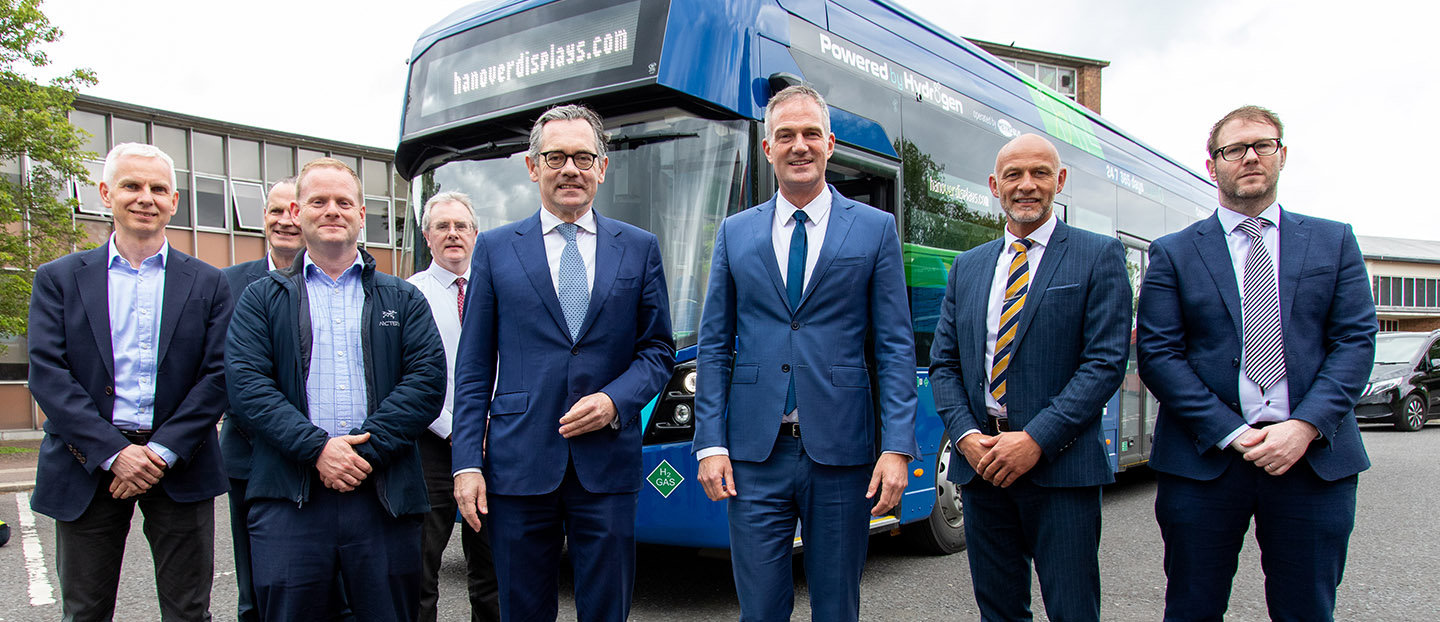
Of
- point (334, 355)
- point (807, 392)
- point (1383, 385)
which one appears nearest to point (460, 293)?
point (334, 355)

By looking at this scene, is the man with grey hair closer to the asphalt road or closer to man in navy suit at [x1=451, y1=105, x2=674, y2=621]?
the asphalt road

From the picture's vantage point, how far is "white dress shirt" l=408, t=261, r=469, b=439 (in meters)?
3.79

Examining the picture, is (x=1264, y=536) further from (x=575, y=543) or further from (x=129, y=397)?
(x=129, y=397)

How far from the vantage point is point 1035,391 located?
114 inches

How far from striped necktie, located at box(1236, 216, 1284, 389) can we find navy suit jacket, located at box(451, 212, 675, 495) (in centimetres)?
193

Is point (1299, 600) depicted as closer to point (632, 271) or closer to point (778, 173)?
point (778, 173)

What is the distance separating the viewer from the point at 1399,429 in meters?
16.8

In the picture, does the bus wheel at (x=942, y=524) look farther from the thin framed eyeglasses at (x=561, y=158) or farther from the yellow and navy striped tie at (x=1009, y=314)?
the thin framed eyeglasses at (x=561, y=158)

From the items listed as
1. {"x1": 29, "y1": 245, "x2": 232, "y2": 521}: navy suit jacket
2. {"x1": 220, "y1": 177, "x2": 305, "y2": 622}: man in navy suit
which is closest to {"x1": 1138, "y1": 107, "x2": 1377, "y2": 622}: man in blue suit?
{"x1": 220, "y1": 177, "x2": 305, "y2": 622}: man in navy suit

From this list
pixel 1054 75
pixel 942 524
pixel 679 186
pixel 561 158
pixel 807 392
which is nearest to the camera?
pixel 807 392

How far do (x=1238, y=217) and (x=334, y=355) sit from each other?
3052mm

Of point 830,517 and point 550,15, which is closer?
point 830,517

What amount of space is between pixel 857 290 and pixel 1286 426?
1397 millimetres

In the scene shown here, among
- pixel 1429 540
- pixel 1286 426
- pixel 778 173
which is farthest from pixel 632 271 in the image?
pixel 1429 540
